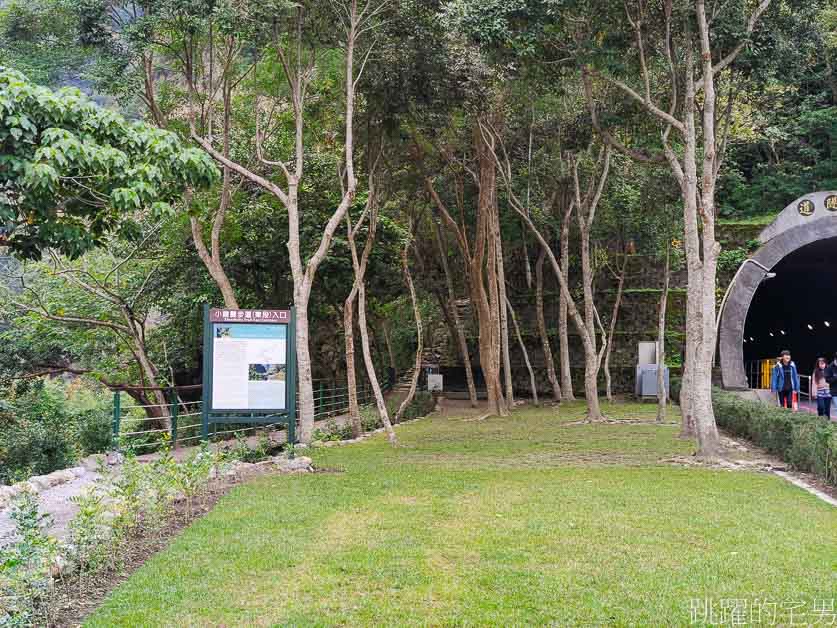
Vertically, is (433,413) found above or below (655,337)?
below

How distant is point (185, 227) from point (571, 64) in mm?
8981

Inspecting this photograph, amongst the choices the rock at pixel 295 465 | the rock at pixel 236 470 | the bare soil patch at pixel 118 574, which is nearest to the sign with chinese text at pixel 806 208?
the rock at pixel 295 465

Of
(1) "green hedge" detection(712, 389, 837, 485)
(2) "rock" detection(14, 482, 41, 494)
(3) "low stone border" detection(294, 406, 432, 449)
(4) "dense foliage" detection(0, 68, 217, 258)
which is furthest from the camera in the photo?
(3) "low stone border" detection(294, 406, 432, 449)

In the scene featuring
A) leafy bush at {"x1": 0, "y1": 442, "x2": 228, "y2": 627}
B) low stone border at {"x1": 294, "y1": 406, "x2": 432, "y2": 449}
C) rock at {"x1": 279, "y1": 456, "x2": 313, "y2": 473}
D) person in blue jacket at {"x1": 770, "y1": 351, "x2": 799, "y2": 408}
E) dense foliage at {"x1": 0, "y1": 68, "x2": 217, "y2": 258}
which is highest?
dense foliage at {"x1": 0, "y1": 68, "x2": 217, "y2": 258}

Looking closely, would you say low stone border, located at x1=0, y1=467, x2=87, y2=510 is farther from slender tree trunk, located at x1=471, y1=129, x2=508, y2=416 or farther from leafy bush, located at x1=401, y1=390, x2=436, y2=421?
leafy bush, located at x1=401, y1=390, x2=436, y2=421

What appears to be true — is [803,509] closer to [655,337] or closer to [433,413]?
[433,413]

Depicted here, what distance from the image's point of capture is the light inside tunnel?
2692 centimetres

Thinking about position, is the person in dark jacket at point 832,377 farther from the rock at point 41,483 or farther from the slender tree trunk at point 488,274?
the rock at point 41,483

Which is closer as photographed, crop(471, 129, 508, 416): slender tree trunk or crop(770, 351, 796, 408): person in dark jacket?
crop(770, 351, 796, 408): person in dark jacket

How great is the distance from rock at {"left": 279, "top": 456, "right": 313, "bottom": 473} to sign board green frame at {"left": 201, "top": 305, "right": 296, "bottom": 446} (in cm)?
112

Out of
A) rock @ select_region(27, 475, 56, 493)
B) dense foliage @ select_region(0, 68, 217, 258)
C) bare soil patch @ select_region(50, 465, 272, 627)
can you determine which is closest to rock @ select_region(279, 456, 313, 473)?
bare soil patch @ select_region(50, 465, 272, 627)

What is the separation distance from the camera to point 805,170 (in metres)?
31.5

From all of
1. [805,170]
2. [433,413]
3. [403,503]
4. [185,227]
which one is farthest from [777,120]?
[403,503]

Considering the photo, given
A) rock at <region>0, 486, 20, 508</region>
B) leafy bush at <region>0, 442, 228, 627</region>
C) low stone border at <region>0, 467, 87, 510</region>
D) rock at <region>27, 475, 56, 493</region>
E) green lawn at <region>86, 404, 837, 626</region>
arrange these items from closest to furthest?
leafy bush at <region>0, 442, 228, 627</region> → green lawn at <region>86, 404, 837, 626</region> → rock at <region>0, 486, 20, 508</region> → low stone border at <region>0, 467, 87, 510</region> → rock at <region>27, 475, 56, 493</region>
